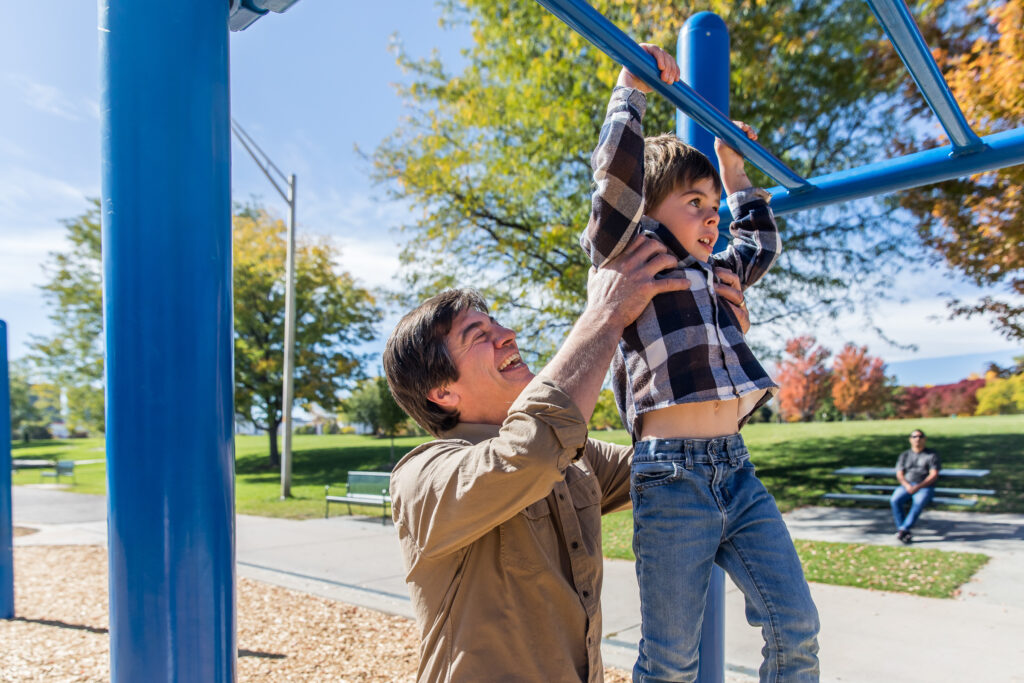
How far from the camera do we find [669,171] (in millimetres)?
1791

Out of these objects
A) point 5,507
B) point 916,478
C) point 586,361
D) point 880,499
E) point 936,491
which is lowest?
point 880,499

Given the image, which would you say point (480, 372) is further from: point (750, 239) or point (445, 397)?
point (750, 239)

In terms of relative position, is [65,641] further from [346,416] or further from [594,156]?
[346,416]

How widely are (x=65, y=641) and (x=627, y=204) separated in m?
4.50

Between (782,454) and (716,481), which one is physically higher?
(716,481)

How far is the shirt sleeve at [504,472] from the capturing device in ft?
3.82

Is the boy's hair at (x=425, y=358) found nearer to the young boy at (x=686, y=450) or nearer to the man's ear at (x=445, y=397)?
the man's ear at (x=445, y=397)

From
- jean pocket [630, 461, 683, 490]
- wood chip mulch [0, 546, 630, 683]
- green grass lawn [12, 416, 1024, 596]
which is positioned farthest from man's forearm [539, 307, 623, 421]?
green grass lawn [12, 416, 1024, 596]

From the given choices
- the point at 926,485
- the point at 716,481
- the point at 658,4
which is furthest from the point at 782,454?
the point at 716,481

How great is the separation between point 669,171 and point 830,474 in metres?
12.3

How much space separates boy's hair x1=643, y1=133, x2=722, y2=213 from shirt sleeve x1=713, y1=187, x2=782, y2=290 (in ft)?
1.17

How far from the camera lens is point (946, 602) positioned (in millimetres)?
5055

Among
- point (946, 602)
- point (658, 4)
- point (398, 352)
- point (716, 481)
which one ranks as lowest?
point (946, 602)

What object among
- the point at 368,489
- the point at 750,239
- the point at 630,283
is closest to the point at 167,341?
the point at 630,283
